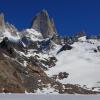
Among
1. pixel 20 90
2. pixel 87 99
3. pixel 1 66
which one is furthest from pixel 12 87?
pixel 87 99

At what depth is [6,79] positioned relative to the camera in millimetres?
153250

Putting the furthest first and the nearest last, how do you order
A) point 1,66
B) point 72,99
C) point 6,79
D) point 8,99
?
1. point 1,66
2. point 6,79
3. point 72,99
4. point 8,99

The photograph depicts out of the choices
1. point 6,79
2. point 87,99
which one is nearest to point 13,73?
point 6,79

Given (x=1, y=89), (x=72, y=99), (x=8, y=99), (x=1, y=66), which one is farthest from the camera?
(x=1, y=66)

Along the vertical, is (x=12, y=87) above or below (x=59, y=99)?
above

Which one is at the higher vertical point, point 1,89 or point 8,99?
point 1,89

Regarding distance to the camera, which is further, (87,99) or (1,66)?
(1,66)

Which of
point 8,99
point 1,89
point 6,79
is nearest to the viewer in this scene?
point 8,99

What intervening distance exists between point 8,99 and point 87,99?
788cm

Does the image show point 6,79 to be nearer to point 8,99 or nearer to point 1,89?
point 1,89

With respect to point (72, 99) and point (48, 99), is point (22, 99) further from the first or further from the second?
point (72, 99)

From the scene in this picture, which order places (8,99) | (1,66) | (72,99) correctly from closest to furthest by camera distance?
(8,99), (72,99), (1,66)

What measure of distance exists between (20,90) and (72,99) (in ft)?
369

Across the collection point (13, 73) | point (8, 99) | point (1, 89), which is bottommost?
point (8, 99)
